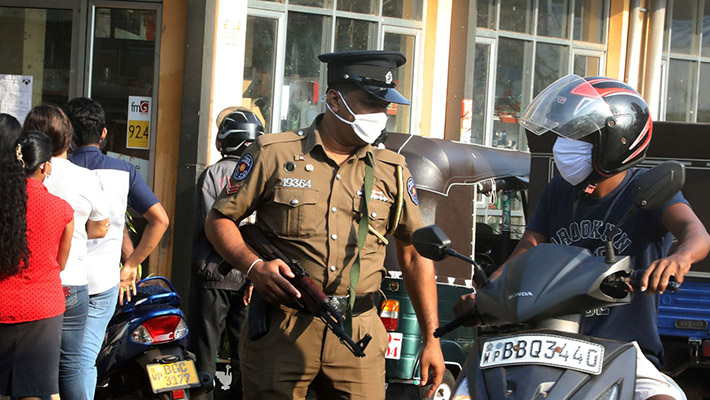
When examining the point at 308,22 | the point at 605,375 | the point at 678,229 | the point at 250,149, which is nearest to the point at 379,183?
the point at 250,149

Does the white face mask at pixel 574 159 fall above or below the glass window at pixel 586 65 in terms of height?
below

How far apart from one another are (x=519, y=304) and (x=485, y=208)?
7995 mm

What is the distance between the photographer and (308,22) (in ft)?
34.2

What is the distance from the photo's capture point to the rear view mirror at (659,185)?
284 centimetres

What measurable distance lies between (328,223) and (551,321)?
1212 mm

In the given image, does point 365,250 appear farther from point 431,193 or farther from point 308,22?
point 308,22

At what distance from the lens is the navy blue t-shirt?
3.38 metres

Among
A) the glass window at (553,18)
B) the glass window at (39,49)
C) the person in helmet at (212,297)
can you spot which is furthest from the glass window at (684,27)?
the person in helmet at (212,297)

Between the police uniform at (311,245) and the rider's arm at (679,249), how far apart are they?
3.75ft

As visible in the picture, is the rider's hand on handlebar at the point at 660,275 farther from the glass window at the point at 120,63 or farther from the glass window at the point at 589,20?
the glass window at the point at 589,20

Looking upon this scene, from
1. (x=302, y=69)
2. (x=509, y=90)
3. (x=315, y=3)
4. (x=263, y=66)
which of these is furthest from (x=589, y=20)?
(x=263, y=66)

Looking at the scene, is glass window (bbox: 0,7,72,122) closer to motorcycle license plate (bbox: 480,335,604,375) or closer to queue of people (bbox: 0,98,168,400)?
queue of people (bbox: 0,98,168,400)

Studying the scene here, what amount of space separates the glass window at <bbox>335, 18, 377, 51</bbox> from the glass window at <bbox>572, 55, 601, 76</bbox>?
351 centimetres

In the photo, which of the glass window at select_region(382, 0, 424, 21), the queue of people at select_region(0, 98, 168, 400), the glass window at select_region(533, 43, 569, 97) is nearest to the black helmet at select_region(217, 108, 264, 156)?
the queue of people at select_region(0, 98, 168, 400)
